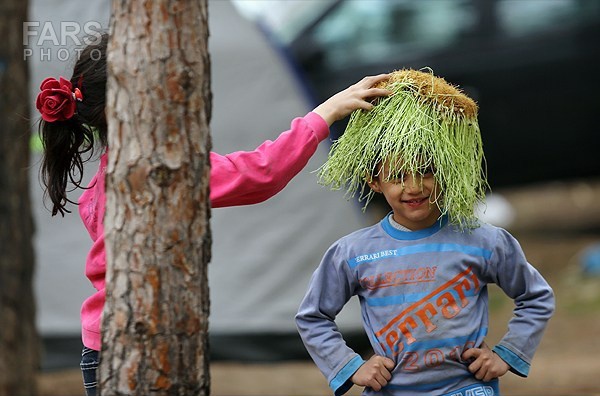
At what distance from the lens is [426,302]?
9.45 feet

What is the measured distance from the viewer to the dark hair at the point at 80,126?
306 centimetres

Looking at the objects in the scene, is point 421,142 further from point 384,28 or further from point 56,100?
point 384,28

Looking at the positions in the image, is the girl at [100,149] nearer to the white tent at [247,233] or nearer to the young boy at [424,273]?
the young boy at [424,273]

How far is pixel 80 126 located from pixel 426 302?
107 cm

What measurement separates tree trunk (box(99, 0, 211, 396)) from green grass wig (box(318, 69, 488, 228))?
58cm

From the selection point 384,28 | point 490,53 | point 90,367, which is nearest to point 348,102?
point 90,367

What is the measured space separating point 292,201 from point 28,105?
1.65 metres

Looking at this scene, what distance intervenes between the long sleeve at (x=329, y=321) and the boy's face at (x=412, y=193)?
0.21 meters

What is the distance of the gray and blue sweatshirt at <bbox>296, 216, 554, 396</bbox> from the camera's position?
113 inches

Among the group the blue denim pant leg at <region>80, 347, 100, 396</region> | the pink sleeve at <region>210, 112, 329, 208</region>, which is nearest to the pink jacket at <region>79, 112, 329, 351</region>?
the pink sleeve at <region>210, 112, 329, 208</region>

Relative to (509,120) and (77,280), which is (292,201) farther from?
(509,120)

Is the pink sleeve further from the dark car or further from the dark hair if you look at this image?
the dark car

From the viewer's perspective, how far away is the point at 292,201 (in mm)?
6215

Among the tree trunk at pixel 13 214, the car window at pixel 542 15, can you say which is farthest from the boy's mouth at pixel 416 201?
the car window at pixel 542 15
